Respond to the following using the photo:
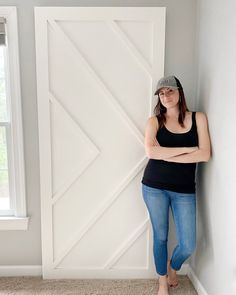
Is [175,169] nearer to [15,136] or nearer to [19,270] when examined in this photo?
[15,136]

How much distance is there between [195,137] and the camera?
6.66 ft

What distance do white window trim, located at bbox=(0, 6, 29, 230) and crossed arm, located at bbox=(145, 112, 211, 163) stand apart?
3.43ft

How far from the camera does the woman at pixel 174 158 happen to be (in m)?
2.01

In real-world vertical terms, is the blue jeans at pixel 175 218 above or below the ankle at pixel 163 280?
above

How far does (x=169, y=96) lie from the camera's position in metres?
2.05

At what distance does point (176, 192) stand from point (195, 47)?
1.12m

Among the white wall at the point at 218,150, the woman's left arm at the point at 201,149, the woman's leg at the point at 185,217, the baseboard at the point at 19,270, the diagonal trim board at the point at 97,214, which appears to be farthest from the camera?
the baseboard at the point at 19,270

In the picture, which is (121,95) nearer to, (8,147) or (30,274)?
(8,147)

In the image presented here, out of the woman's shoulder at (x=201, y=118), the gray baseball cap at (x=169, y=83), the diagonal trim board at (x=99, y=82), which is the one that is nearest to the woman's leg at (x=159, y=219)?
the diagonal trim board at (x=99, y=82)

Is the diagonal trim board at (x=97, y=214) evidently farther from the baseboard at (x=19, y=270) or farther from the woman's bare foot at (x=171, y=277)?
the woman's bare foot at (x=171, y=277)

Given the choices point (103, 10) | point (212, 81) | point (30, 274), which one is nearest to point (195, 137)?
point (212, 81)

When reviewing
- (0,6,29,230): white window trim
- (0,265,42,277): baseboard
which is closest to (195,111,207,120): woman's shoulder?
(0,6,29,230): white window trim

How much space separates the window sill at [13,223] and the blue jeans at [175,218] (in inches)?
39.6

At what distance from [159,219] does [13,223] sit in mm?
1180
